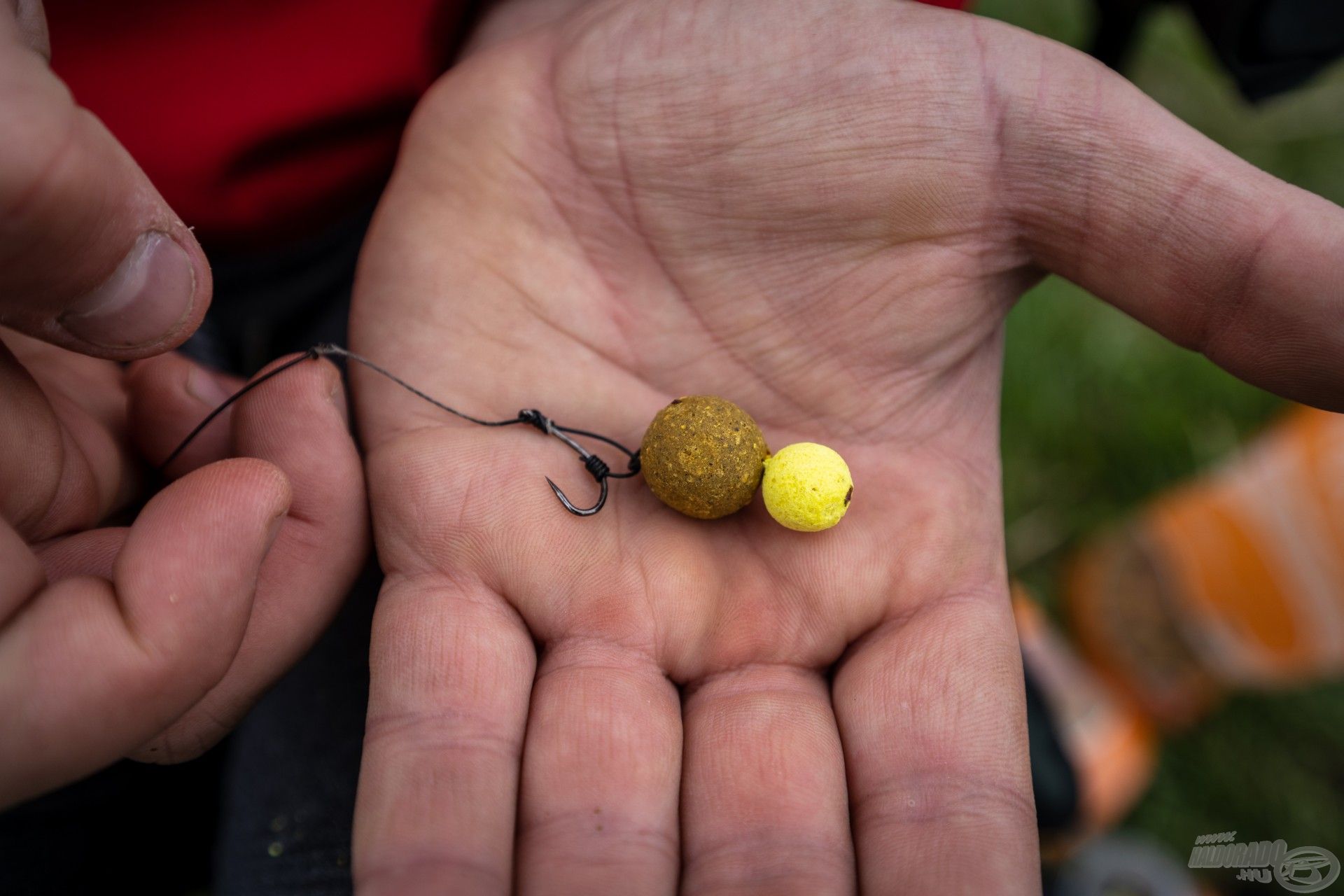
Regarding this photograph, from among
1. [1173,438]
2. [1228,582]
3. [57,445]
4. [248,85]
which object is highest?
[248,85]

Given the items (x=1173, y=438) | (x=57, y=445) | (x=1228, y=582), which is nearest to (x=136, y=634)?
(x=57, y=445)

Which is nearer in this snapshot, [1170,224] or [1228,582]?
[1170,224]

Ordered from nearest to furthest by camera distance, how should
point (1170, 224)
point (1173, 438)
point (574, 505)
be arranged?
1. point (1170, 224)
2. point (574, 505)
3. point (1173, 438)

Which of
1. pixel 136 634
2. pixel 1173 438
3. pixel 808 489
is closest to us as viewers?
pixel 136 634

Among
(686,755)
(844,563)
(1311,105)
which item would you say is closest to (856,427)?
(844,563)

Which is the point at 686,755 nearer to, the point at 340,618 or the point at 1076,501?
the point at 340,618

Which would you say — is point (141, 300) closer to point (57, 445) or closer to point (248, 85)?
point (57, 445)

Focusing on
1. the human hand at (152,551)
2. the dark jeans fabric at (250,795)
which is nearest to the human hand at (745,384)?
the human hand at (152,551)
